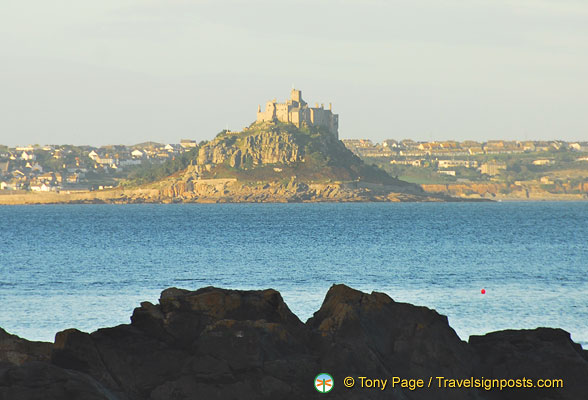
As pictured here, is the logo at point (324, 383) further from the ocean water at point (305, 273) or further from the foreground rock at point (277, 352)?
the ocean water at point (305, 273)

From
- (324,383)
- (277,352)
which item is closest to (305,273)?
(277,352)

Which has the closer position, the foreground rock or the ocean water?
the foreground rock

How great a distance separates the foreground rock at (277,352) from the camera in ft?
47.2

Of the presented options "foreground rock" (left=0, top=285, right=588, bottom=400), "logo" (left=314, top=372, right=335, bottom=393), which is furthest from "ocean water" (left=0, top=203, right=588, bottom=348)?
"logo" (left=314, top=372, right=335, bottom=393)

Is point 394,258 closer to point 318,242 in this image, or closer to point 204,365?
point 318,242

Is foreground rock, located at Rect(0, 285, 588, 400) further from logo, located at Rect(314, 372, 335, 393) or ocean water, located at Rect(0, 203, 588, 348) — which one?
ocean water, located at Rect(0, 203, 588, 348)

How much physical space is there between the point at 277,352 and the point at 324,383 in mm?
991

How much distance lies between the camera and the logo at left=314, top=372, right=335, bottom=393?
47.2 feet

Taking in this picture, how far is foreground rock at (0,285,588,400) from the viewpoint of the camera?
14.4 metres

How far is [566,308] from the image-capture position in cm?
3256

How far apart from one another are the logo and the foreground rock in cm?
10

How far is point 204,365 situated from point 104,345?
1736mm

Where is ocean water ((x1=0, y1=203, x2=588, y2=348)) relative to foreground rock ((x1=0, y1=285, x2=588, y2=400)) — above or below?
below

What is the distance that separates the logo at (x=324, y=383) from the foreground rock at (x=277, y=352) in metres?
0.10
